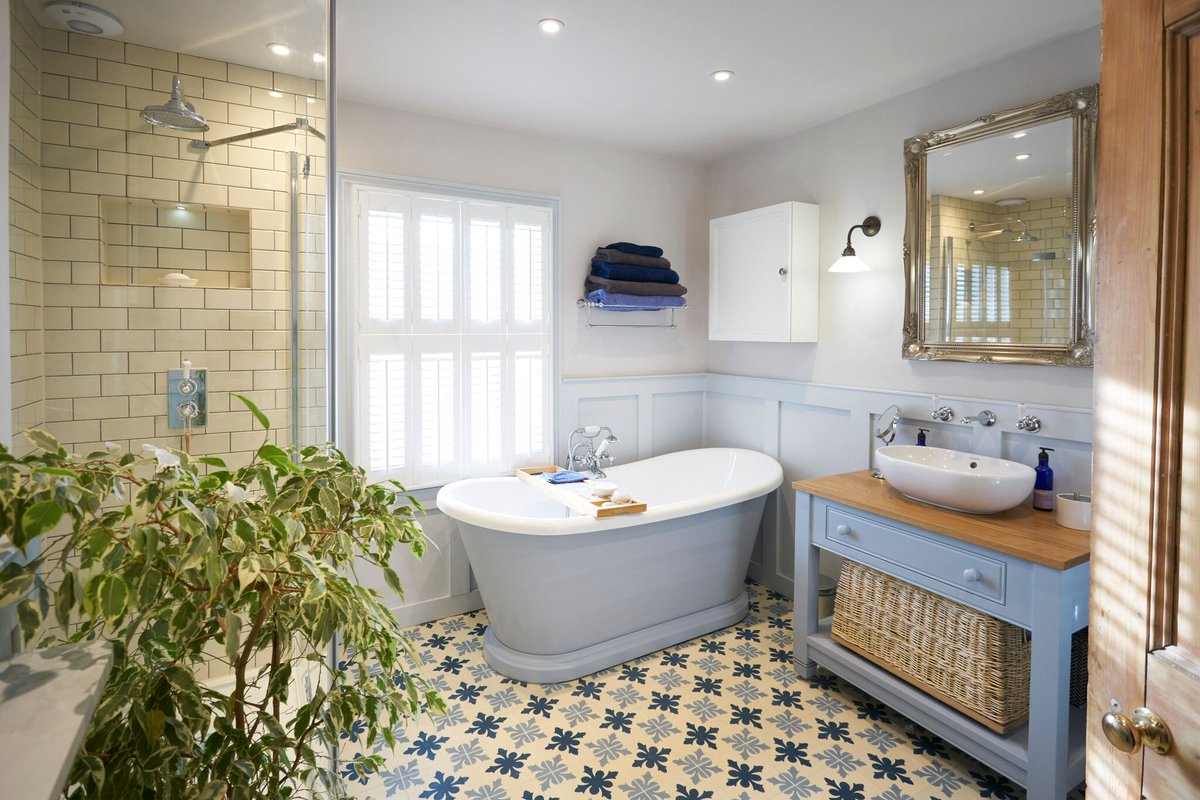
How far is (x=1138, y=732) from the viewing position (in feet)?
2.74

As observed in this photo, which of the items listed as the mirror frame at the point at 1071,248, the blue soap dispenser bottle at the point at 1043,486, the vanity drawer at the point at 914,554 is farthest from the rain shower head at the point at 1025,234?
the vanity drawer at the point at 914,554

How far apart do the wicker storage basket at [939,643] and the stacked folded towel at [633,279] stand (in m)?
1.74

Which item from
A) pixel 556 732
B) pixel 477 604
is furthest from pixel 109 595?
pixel 477 604

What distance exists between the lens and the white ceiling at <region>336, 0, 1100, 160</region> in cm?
211

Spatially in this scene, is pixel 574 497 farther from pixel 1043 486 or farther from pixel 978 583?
pixel 1043 486

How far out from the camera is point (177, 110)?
1093 mm

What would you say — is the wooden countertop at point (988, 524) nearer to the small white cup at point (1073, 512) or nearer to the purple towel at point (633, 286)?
the small white cup at point (1073, 512)

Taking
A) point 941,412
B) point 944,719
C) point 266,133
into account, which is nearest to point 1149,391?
point 266,133

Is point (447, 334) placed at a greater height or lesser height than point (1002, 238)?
lesser

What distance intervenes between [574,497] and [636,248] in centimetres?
153

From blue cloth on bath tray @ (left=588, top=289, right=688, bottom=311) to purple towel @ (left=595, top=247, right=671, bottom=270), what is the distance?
0.19 metres

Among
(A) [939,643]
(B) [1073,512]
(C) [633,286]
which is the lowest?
(A) [939,643]

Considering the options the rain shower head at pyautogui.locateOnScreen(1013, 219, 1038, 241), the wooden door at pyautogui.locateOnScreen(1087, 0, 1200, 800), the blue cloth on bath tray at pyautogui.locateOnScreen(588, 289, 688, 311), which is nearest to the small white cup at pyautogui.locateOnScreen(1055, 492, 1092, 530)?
the rain shower head at pyautogui.locateOnScreen(1013, 219, 1038, 241)

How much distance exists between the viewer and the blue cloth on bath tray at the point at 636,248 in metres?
3.53
